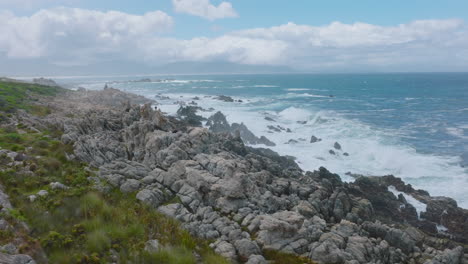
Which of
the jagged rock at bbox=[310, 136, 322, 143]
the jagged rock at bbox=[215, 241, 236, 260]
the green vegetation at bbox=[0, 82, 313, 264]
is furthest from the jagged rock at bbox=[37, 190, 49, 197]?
the jagged rock at bbox=[310, 136, 322, 143]

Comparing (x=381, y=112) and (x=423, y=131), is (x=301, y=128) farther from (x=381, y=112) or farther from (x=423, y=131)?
(x=381, y=112)

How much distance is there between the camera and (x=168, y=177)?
58.0 feet

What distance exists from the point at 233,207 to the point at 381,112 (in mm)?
68049

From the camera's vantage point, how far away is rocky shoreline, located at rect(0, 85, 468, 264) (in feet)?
44.5

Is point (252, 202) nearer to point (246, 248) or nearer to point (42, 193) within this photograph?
point (246, 248)

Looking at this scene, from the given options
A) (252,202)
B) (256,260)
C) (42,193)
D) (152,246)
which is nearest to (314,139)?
(252,202)

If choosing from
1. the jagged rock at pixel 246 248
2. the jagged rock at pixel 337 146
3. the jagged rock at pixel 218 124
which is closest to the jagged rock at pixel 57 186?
the jagged rock at pixel 246 248

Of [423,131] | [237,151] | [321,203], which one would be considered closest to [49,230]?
[321,203]

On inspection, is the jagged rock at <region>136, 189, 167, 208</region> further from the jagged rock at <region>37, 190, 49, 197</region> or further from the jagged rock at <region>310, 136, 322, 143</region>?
the jagged rock at <region>310, 136, 322, 143</region>

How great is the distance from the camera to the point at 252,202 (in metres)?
16.4

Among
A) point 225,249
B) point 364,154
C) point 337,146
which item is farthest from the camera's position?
point 337,146

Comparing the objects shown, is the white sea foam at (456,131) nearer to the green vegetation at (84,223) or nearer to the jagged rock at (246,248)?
the green vegetation at (84,223)

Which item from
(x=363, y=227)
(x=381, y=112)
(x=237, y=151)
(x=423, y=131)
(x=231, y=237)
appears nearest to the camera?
(x=231, y=237)

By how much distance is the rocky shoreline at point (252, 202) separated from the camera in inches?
533
